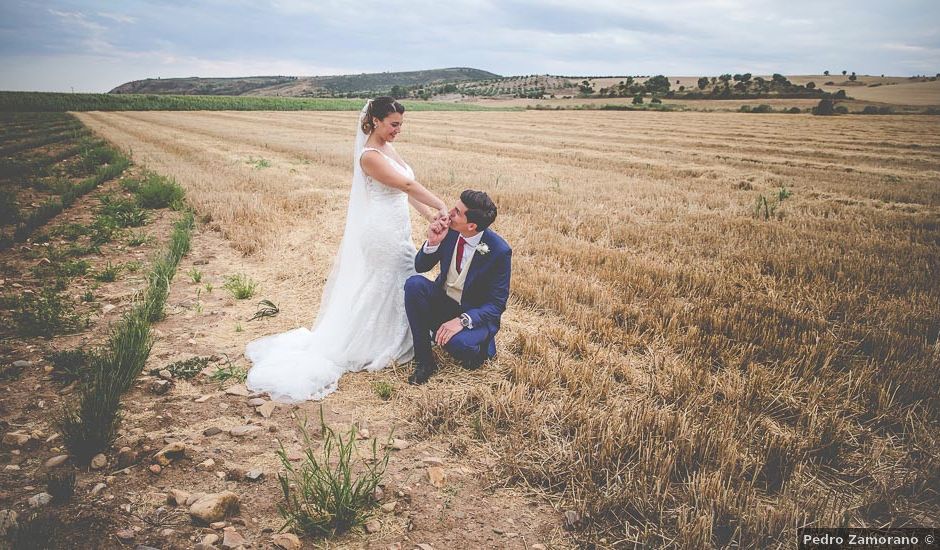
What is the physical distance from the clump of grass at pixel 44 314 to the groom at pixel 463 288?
3.55m

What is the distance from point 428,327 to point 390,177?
4.46 ft

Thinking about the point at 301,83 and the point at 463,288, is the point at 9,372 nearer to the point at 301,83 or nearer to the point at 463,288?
the point at 463,288

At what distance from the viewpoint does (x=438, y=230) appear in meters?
3.66

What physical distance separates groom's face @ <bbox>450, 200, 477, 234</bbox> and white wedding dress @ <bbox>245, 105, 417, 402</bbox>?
2.32 feet

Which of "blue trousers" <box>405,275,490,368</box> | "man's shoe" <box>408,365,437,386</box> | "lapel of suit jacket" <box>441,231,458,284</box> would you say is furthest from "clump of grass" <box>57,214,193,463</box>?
"lapel of suit jacket" <box>441,231,458,284</box>

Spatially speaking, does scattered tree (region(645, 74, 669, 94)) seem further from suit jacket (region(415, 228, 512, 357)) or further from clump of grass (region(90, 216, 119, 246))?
suit jacket (region(415, 228, 512, 357))

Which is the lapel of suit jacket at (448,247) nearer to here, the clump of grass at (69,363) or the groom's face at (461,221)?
the groom's face at (461,221)

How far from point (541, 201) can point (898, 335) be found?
6.79 meters

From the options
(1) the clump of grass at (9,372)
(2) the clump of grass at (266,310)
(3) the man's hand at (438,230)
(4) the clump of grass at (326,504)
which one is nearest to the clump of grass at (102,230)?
(2) the clump of grass at (266,310)

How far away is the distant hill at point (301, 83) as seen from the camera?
14462 centimetres

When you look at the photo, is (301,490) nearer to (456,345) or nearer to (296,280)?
(456,345)

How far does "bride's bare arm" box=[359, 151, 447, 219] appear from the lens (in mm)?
3895

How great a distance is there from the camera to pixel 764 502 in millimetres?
2590

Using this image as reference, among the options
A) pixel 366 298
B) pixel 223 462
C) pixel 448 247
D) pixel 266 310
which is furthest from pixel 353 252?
pixel 223 462
